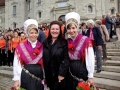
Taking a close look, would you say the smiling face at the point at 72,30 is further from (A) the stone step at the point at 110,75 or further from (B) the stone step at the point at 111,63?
(B) the stone step at the point at 111,63

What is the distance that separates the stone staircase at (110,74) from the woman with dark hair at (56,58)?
2.71 metres

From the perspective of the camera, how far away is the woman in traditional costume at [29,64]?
4328mm

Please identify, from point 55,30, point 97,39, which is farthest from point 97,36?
point 55,30

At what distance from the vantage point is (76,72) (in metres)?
4.25

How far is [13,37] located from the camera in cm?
1218

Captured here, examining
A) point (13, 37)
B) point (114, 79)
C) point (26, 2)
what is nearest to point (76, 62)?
point (114, 79)

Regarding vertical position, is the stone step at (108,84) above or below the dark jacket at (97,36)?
below

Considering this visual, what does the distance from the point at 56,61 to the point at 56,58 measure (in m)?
0.07

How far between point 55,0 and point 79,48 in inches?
1337

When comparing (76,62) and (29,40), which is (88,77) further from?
(29,40)

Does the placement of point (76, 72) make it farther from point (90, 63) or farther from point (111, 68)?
point (111, 68)

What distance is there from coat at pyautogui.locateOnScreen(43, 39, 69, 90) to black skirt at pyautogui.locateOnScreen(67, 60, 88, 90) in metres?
0.13

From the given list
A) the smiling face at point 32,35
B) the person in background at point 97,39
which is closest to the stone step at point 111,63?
the person in background at point 97,39

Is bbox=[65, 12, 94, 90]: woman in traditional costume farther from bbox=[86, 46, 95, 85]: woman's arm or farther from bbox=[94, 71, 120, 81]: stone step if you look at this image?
bbox=[94, 71, 120, 81]: stone step
